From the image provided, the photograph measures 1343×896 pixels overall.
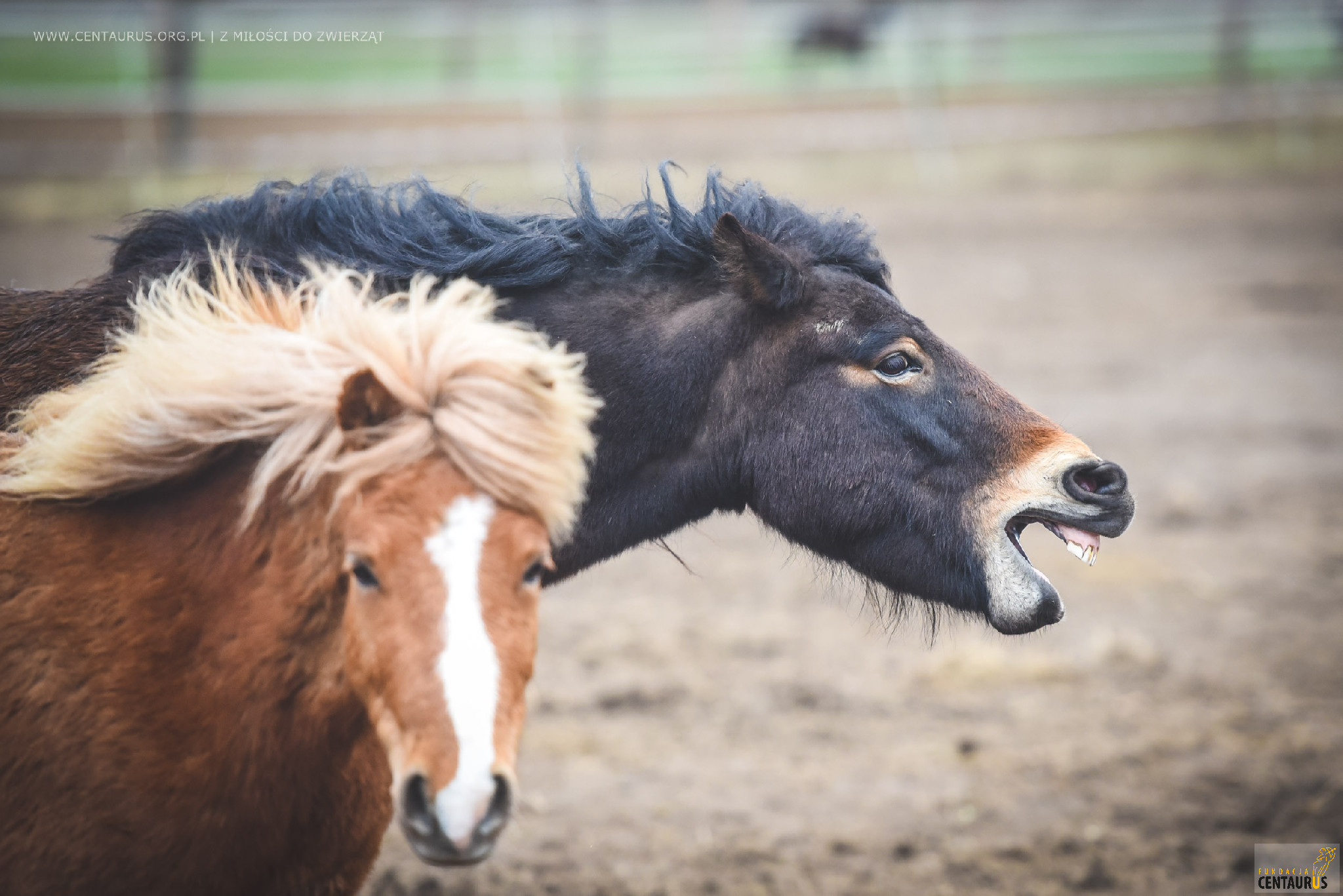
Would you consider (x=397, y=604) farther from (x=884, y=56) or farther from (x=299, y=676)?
(x=884, y=56)

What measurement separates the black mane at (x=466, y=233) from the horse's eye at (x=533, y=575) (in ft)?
3.86

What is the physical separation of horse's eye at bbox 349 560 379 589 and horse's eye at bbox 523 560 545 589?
0.96 feet

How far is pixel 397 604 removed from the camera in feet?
6.60

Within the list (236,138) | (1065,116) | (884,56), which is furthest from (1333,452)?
(884,56)

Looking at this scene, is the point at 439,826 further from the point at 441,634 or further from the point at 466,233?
the point at 466,233

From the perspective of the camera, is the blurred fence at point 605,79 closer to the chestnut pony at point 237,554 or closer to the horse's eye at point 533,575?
the chestnut pony at point 237,554

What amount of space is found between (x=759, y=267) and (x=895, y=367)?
0.51 m

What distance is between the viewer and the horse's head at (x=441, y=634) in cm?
188

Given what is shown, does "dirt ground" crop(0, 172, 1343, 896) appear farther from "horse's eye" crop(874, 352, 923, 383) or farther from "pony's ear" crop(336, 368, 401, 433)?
"pony's ear" crop(336, 368, 401, 433)

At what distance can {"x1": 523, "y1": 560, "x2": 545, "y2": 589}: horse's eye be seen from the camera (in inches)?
84.2

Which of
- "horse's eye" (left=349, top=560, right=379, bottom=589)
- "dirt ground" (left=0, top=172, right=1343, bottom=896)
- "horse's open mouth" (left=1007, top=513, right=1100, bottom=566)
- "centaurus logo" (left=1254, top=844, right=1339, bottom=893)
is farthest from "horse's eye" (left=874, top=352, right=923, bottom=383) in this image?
"centaurus logo" (left=1254, top=844, right=1339, bottom=893)

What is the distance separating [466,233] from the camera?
3.16m

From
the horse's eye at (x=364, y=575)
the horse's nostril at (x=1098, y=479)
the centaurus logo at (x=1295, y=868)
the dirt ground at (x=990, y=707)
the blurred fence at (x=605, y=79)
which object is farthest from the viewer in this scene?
the blurred fence at (x=605, y=79)

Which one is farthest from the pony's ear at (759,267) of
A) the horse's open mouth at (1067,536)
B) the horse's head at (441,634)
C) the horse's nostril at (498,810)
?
the horse's nostril at (498,810)
